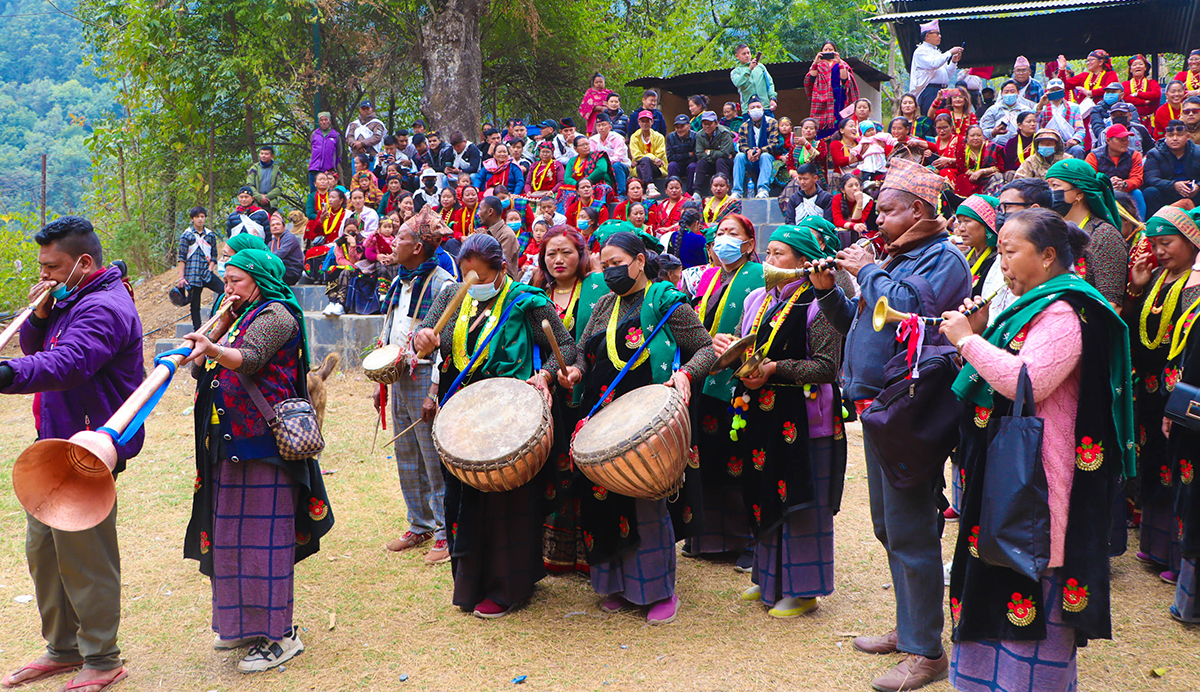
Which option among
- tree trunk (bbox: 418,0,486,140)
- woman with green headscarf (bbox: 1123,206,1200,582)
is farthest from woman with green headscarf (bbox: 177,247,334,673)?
tree trunk (bbox: 418,0,486,140)

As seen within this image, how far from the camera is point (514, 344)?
14.7ft

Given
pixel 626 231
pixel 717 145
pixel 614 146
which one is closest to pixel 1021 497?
pixel 626 231

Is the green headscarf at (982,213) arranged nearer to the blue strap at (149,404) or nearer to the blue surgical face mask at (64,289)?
the blue strap at (149,404)

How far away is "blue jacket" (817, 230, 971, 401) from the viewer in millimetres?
3330

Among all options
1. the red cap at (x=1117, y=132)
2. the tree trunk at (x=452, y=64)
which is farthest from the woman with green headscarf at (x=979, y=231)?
the tree trunk at (x=452, y=64)

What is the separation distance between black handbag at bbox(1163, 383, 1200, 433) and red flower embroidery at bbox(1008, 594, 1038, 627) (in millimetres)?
973

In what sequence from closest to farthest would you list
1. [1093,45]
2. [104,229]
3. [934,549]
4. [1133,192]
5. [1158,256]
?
[934,549], [1158,256], [1133,192], [1093,45], [104,229]

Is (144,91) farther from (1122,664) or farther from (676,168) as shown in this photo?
(1122,664)

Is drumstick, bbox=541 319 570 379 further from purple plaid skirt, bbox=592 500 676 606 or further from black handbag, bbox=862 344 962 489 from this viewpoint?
black handbag, bbox=862 344 962 489

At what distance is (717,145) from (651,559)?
31.7 ft

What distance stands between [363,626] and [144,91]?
20.6 metres

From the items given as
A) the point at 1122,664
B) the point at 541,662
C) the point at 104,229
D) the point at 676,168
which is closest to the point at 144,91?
the point at 104,229

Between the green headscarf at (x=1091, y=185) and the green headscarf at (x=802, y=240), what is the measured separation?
1.30m

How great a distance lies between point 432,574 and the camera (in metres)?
5.17
